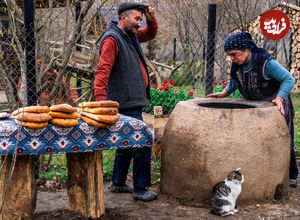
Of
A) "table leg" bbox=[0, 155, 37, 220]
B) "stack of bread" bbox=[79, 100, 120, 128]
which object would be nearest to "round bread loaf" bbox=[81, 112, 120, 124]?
"stack of bread" bbox=[79, 100, 120, 128]

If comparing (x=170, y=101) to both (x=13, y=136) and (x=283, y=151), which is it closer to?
(x=283, y=151)

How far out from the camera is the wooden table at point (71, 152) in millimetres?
3077

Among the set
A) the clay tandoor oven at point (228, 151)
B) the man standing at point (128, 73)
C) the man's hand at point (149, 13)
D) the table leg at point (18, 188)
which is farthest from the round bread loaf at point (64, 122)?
the man's hand at point (149, 13)

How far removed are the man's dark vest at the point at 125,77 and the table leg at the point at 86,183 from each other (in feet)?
2.36

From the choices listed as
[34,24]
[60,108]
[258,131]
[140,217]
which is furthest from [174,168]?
[34,24]

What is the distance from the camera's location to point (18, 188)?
130 inches

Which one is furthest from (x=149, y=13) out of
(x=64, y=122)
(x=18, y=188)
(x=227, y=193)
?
(x=18, y=188)

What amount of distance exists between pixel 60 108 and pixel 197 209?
1729 millimetres

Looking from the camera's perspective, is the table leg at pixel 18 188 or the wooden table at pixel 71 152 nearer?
the wooden table at pixel 71 152

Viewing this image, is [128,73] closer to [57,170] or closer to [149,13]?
[149,13]

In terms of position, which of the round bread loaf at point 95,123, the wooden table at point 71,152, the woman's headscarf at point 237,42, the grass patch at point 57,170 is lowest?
the grass patch at point 57,170

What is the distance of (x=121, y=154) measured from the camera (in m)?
4.42

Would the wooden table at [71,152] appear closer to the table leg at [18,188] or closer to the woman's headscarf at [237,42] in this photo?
the table leg at [18,188]

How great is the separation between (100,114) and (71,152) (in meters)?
0.37
